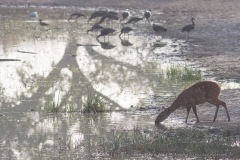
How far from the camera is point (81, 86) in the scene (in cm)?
1609

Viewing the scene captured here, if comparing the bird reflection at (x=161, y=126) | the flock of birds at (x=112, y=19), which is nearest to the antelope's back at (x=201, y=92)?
the bird reflection at (x=161, y=126)

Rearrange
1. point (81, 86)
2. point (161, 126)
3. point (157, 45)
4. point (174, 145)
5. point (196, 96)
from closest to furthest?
1. point (174, 145)
2. point (161, 126)
3. point (196, 96)
4. point (81, 86)
5. point (157, 45)

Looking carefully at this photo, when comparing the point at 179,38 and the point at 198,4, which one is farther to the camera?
the point at 198,4

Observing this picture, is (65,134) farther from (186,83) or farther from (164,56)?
(164,56)

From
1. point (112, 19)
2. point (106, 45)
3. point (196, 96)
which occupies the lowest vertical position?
point (106, 45)

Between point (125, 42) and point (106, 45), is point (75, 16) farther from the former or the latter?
point (106, 45)

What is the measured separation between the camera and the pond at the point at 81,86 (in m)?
11.2

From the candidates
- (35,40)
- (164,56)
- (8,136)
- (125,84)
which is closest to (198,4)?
(35,40)

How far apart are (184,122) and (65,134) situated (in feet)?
7.13

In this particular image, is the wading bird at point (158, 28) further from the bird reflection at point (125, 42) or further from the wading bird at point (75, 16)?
the wading bird at point (75, 16)

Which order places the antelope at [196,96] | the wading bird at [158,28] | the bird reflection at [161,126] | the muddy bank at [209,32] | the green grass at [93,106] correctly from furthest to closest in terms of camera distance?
the wading bird at [158,28], the muddy bank at [209,32], the green grass at [93,106], the antelope at [196,96], the bird reflection at [161,126]

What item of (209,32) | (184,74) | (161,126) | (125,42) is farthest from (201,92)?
(209,32)

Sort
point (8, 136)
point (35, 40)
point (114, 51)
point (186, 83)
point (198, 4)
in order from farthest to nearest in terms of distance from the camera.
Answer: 1. point (198, 4)
2. point (35, 40)
3. point (114, 51)
4. point (186, 83)
5. point (8, 136)

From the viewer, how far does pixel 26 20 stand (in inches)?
1271
